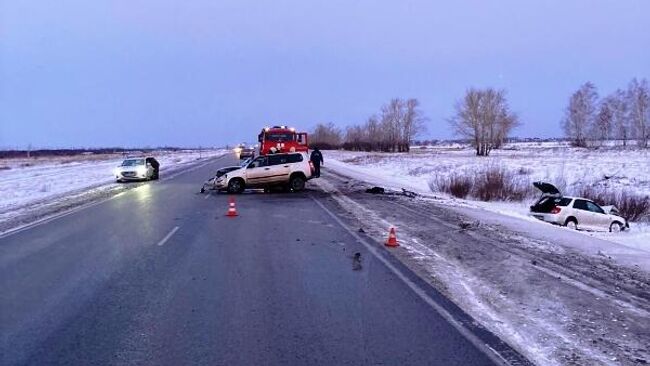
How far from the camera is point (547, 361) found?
5.36 meters

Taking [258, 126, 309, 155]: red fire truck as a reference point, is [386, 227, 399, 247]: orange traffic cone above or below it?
below

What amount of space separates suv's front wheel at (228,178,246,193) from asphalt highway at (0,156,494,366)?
530 inches

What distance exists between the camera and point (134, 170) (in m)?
36.8

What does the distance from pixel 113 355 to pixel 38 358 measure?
65cm

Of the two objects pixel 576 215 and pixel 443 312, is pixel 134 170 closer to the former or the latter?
pixel 576 215

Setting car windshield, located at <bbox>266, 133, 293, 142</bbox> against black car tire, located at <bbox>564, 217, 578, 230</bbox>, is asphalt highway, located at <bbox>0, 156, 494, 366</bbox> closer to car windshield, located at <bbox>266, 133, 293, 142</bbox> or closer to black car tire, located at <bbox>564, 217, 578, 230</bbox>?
black car tire, located at <bbox>564, 217, 578, 230</bbox>

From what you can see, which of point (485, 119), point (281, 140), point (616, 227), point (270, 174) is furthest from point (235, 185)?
point (485, 119)

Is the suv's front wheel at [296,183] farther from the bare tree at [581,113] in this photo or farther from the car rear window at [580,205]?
the bare tree at [581,113]

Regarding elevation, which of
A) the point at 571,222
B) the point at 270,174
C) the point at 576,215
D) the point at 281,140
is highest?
the point at 281,140

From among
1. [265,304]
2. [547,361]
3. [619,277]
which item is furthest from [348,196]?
[547,361]

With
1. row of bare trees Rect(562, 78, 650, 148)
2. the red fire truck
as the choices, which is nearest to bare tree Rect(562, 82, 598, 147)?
row of bare trees Rect(562, 78, 650, 148)

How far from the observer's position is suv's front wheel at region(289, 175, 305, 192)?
2817cm

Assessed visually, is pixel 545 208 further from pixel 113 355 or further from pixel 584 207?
pixel 113 355

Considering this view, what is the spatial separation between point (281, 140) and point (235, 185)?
461 inches
